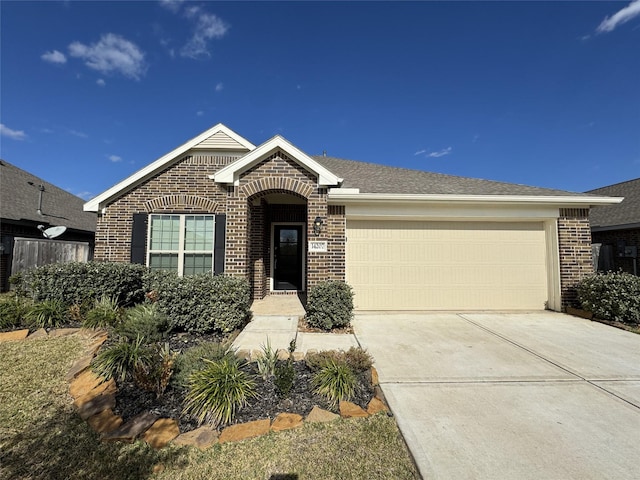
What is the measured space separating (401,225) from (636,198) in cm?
1119

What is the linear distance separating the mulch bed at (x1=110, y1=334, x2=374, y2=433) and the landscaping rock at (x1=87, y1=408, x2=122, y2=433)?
0.08 m

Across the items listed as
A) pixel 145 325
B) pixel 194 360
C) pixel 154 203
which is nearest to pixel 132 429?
pixel 194 360

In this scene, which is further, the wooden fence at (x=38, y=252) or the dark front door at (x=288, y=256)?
the dark front door at (x=288, y=256)

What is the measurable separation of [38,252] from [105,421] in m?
10.8

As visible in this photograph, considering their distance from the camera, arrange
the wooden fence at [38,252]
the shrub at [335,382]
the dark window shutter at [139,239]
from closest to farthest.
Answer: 1. the shrub at [335,382]
2. the dark window shutter at [139,239]
3. the wooden fence at [38,252]

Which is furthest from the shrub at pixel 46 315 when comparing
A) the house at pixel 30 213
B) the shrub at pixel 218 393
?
the house at pixel 30 213

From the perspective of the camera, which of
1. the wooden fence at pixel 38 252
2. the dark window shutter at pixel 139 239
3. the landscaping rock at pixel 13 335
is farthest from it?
the wooden fence at pixel 38 252

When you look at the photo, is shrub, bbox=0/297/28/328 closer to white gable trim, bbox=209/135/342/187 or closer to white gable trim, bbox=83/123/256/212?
white gable trim, bbox=83/123/256/212

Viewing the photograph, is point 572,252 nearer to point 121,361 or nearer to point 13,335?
point 121,361

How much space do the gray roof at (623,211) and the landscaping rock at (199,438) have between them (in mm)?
13688

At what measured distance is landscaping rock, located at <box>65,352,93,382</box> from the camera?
3.58 m

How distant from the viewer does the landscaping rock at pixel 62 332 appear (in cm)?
476

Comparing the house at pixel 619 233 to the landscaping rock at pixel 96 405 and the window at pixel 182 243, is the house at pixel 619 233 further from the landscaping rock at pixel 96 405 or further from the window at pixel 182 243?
the landscaping rock at pixel 96 405

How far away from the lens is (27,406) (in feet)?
9.97
